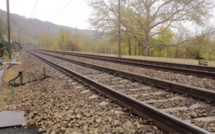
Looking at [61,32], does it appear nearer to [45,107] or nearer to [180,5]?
[180,5]

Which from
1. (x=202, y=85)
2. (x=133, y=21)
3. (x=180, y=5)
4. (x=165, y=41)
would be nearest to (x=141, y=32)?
(x=133, y=21)

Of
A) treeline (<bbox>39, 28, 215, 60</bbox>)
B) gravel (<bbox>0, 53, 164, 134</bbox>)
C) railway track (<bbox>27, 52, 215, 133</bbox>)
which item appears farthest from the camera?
treeline (<bbox>39, 28, 215, 60</bbox>)

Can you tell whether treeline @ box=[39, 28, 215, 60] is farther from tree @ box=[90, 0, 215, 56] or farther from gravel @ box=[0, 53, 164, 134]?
gravel @ box=[0, 53, 164, 134]

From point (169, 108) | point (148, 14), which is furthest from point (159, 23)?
point (169, 108)

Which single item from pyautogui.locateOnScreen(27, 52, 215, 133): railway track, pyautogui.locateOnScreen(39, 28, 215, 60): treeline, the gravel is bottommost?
the gravel

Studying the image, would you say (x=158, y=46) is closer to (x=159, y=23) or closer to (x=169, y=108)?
(x=159, y=23)

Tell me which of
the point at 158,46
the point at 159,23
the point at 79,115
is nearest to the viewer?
the point at 79,115

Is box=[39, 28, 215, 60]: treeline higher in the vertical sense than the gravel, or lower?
higher

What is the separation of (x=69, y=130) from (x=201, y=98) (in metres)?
3.27

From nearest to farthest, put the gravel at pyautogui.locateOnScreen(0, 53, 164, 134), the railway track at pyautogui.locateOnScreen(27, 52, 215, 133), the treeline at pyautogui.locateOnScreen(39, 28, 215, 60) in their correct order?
the railway track at pyautogui.locateOnScreen(27, 52, 215, 133) < the gravel at pyautogui.locateOnScreen(0, 53, 164, 134) < the treeline at pyautogui.locateOnScreen(39, 28, 215, 60)

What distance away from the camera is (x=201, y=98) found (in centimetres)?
477

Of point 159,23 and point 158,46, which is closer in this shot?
point 158,46

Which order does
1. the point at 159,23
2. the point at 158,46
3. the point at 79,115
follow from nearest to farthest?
the point at 79,115 → the point at 158,46 → the point at 159,23

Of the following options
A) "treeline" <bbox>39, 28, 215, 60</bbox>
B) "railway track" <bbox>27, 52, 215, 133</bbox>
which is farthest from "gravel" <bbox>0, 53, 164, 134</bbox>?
"treeline" <bbox>39, 28, 215, 60</bbox>
